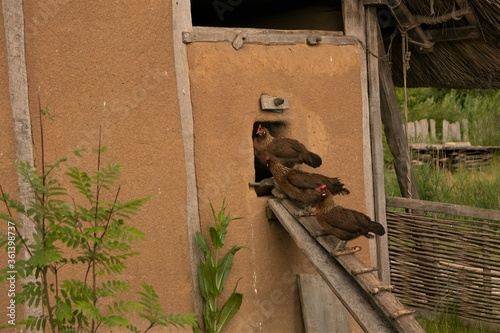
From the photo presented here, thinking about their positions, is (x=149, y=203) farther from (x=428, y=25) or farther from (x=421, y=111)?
(x=421, y=111)

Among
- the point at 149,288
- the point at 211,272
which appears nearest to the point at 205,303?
the point at 211,272

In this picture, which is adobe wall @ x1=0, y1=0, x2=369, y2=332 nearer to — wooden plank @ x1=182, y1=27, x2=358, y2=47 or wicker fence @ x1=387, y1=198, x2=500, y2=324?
wooden plank @ x1=182, y1=27, x2=358, y2=47

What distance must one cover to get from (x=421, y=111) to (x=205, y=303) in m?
15.9

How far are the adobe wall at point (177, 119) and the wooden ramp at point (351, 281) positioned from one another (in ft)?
1.33

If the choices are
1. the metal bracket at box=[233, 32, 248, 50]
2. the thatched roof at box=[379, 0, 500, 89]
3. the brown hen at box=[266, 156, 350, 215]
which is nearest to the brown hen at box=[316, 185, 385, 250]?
the brown hen at box=[266, 156, 350, 215]

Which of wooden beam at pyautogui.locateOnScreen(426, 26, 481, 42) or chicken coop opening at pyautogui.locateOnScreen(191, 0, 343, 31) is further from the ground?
chicken coop opening at pyautogui.locateOnScreen(191, 0, 343, 31)

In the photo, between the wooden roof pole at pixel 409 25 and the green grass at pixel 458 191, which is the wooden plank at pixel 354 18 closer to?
the wooden roof pole at pixel 409 25

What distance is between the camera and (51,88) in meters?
5.40

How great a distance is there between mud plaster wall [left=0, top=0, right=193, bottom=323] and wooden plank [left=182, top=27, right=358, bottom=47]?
0.27 meters

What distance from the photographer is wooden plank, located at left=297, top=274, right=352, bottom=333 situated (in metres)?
6.61

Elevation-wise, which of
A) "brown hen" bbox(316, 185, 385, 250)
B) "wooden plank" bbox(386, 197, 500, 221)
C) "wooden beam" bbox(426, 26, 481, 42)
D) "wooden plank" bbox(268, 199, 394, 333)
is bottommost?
"wooden plank" bbox(268, 199, 394, 333)

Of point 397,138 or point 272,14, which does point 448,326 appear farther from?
point 272,14

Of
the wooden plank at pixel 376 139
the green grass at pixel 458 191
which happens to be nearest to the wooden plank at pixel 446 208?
the wooden plank at pixel 376 139

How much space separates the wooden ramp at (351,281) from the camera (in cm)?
510
